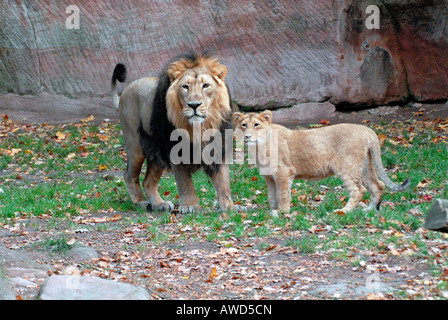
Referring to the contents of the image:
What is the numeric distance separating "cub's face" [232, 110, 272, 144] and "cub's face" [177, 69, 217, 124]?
1.22ft

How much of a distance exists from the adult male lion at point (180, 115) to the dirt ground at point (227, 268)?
3.92ft

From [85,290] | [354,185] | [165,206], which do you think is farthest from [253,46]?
[85,290]

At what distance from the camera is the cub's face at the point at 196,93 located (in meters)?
7.49

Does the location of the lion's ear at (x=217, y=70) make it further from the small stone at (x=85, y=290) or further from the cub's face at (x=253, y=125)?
the small stone at (x=85, y=290)

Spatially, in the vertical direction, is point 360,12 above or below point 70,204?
above

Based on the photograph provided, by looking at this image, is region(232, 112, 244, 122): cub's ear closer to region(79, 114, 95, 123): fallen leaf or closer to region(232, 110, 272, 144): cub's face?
region(232, 110, 272, 144): cub's face

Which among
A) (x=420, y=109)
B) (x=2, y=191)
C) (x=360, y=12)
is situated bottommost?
(x=2, y=191)

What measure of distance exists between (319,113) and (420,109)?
6.89 ft

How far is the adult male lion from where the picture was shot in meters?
7.61

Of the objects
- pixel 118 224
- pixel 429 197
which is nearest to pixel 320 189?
pixel 429 197

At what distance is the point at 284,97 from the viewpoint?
14.5m

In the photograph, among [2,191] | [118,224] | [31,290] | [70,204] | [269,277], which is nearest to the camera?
[31,290]

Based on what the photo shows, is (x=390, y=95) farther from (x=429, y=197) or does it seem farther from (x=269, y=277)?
(x=269, y=277)

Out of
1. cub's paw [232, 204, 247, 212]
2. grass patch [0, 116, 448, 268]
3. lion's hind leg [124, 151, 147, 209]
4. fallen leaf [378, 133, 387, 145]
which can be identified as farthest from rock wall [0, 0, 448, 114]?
cub's paw [232, 204, 247, 212]
